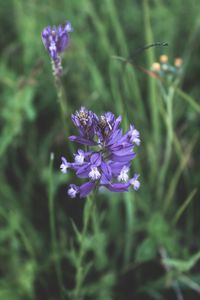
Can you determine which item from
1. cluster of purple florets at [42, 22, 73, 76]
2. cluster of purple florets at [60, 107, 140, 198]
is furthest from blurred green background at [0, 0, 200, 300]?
cluster of purple florets at [60, 107, 140, 198]

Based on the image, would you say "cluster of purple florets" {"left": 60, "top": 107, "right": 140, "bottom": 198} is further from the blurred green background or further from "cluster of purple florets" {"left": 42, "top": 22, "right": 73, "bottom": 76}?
the blurred green background

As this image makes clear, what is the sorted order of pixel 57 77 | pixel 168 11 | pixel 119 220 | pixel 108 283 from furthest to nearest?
1. pixel 168 11
2. pixel 119 220
3. pixel 108 283
4. pixel 57 77

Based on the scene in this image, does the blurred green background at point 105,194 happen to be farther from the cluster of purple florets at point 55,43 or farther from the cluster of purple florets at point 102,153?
the cluster of purple florets at point 102,153

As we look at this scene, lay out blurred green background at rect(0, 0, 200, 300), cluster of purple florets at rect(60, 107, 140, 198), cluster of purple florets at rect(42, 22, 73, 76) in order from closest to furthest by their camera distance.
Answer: cluster of purple florets at rect(60, 107, 140, 198), cluster of purple florets at rect(42, 22, 73, 76), blurred green background at rect(0, 0, 200, 300)

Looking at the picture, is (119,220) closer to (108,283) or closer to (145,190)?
(145,190)

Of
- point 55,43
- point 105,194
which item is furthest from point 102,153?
point 105,194

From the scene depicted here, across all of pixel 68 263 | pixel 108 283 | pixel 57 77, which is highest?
pixel 57 77

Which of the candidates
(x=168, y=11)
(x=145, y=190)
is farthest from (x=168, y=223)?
(x=168, y=11)

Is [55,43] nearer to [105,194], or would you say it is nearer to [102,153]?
[102,153]
